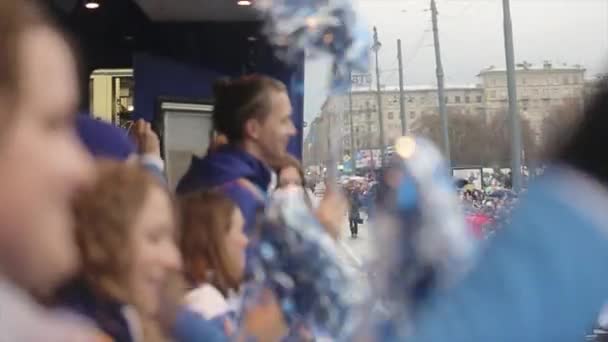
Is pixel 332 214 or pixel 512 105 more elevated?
pixel 512 105

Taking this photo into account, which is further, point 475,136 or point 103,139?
point 475,136

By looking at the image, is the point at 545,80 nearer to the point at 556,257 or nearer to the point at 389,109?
the point at 389,109

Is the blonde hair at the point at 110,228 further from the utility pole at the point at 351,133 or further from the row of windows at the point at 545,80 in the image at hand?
the row of windows at the point at 545,80

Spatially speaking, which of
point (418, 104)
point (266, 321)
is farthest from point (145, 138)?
point (418, 104)

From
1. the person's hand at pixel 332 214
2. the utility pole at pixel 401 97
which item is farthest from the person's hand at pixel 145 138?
the utility pole at pixel 401 97

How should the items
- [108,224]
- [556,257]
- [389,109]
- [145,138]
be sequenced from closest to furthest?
[556,257] → [108,224] → [145,138] → [389,109]

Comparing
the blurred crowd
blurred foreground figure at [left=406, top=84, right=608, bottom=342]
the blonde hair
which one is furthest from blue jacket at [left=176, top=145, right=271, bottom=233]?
blurred foreground figure at [left=406, top=84, right=608, bottom=342]

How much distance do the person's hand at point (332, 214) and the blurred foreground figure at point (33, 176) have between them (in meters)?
0.33

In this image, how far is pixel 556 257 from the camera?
0.66 meters

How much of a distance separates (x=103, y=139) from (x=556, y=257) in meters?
0.52

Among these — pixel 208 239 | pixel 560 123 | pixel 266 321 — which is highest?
pixel 560 123

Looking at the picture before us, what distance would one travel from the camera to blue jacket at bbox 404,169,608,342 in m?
0.65

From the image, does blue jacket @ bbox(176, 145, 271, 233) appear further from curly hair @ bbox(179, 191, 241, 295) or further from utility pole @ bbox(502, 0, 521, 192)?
utility pole @ bbox(502, 0, 521, 192)

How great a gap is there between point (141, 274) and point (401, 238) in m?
0.37
